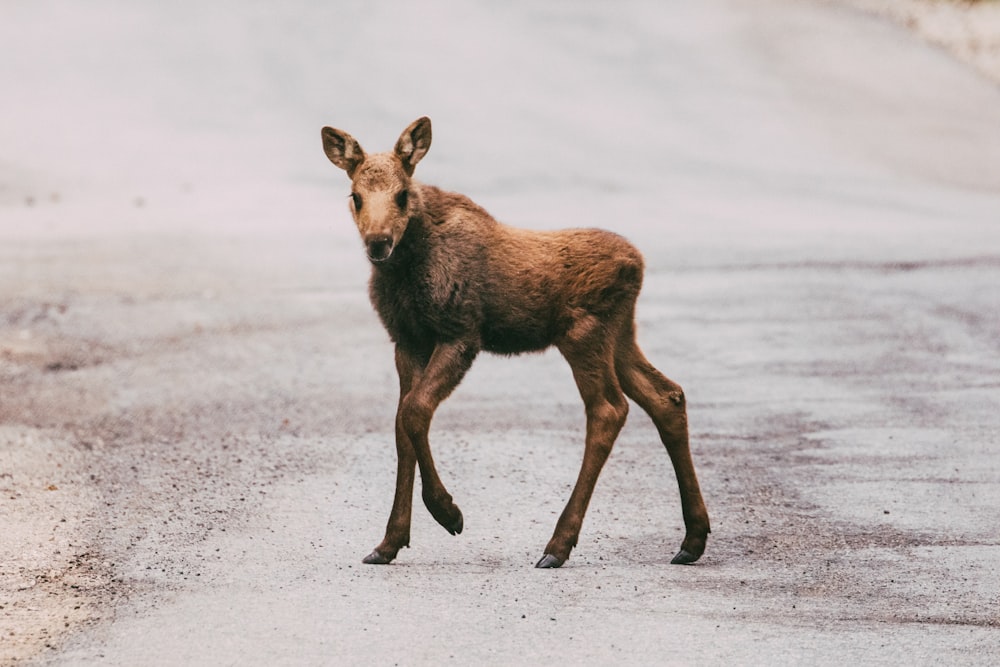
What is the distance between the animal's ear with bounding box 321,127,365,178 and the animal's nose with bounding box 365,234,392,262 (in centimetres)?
62

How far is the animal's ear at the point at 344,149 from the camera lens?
25.0 ft

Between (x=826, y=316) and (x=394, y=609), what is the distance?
1037 cm

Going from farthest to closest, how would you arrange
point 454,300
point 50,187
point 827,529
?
point 50,187 < point 827,529 < point 454,300

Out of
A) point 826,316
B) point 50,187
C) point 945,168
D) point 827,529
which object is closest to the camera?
point 827,529

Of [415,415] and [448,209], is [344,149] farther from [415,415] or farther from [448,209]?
[415,415]

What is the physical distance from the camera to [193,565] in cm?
823

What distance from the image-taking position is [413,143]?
7738mm

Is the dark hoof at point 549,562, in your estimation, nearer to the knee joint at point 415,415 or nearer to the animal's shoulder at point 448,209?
the knee joint at point 415,415

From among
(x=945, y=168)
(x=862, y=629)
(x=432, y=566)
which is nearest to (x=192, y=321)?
(x=432, y=566)

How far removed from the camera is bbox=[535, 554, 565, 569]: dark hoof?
786 centimetres

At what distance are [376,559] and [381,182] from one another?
209cm

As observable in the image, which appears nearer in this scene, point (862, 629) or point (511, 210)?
point (862, 629)

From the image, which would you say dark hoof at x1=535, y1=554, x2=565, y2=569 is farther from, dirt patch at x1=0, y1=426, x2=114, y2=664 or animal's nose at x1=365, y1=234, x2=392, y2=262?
dirt patch at x1=0, y1=426, x2=114, y2=664

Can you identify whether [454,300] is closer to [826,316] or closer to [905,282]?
[826,316]
